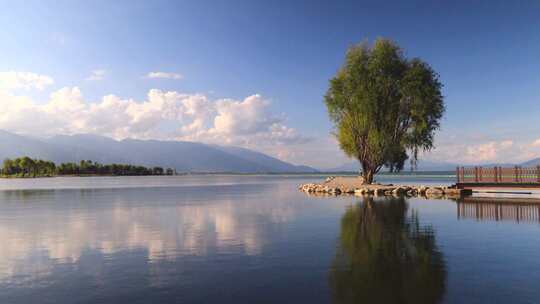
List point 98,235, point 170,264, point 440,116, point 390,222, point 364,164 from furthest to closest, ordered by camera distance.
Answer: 1. point 364,164
2. point 440,116
3. point 390,222
4. point 98,235
5. point 170,264

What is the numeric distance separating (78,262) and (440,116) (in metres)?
44.0

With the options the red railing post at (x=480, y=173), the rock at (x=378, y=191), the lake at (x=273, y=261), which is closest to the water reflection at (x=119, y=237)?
the lake at (x=273, y=261)

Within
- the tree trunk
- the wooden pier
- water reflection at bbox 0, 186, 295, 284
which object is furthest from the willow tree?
water reflection at bbox 0, 186, 295, 284

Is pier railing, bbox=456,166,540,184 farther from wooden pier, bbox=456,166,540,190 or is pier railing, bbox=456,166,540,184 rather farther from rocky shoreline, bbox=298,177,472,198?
rocky shoreline, bbox=298,177,472,198

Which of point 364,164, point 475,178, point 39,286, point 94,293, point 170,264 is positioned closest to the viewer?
point 94,293

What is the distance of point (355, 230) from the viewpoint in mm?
17281

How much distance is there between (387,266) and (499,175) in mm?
37422

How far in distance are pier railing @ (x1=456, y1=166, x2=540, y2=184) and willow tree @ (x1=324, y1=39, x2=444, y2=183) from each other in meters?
5.29

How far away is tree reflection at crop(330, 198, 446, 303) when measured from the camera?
8430 millimetres

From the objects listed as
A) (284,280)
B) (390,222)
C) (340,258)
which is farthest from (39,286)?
(390,222)

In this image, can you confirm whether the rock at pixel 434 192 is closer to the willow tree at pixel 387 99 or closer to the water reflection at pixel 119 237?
the willow tree at pixel 387 99

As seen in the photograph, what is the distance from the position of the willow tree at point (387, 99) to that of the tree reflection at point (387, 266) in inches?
1164

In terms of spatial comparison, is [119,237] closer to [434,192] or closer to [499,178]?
[434,192]

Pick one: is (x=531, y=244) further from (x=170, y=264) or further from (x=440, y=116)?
(x=440, y=116)
